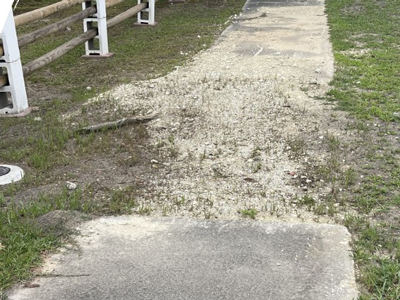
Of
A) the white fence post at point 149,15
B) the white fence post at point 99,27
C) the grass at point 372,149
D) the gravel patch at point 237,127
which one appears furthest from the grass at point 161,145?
the white fence post at point 149,15

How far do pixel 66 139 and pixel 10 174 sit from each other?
2.85 feet

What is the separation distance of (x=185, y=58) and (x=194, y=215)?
4.94 meters

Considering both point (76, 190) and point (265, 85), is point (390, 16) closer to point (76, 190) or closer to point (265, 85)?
point (265, 85)

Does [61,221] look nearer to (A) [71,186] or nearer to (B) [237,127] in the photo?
(A) [71,186]

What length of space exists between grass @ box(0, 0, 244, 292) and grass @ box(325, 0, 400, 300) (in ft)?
4.80

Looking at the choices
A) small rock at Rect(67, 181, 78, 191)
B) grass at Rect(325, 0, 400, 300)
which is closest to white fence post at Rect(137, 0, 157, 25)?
grass at Rect(325, 0, 400, 300)

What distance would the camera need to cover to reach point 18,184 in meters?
3.88

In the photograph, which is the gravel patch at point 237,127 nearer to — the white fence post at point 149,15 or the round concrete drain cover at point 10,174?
the round concrete drain cover at point 10,174

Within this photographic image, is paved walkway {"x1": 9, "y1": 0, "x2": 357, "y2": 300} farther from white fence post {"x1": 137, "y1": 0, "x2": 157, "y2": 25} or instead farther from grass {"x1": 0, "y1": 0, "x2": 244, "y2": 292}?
white fence post {"x1": 137, "y1": 0, "x2": 157, "y2": 25}

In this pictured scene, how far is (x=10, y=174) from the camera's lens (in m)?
3.98

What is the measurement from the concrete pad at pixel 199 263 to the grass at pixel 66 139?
8.3 inches

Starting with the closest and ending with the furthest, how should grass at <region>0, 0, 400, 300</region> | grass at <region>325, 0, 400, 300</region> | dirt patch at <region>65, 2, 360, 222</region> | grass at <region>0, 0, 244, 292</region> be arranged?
grass at <region>325, 0, 400, 300</region>
grass at <region>0, 0, 400, 300</region>
grass at <region>0, 0, 244, 292</region>
dirt patch at <region>65, 2, 360, 222</region>

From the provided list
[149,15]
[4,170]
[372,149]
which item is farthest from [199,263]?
[149,15]

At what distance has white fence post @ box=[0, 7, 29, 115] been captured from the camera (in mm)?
5339
